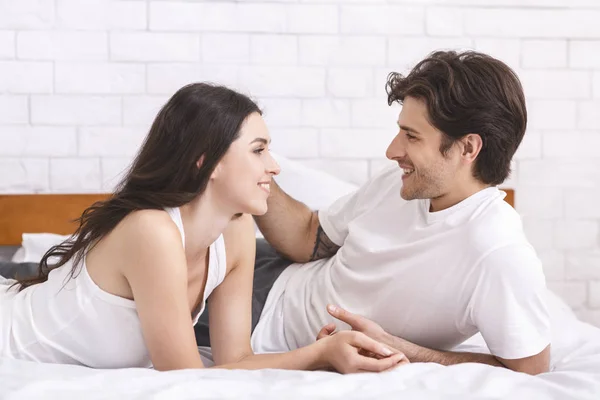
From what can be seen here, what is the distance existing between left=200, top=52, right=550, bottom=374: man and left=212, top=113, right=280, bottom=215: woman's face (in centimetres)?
29

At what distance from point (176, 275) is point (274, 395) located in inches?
13.6

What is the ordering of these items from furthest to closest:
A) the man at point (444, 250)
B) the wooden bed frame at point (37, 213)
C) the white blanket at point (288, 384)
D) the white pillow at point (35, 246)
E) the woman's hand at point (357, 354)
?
the wooden bed frame at point (37, 213) < the white pillow at point (35, 246) < the man at point (444, 250) < the woman's hand at point (357, 354) < the white blanket at point (288, 384)

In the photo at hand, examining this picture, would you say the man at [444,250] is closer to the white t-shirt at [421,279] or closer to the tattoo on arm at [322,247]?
the white t-shirt at [421,279]

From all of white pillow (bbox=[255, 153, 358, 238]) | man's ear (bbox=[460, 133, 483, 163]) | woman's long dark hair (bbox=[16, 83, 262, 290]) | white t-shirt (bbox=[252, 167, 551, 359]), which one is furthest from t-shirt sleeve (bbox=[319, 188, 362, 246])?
woman's long dark hair (bbox=[16, 83, 262, 290])

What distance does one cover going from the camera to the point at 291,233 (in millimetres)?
2021

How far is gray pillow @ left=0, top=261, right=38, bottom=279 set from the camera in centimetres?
200

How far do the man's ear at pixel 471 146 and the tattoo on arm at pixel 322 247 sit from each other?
0.49m

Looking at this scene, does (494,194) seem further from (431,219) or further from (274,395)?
(274,395)

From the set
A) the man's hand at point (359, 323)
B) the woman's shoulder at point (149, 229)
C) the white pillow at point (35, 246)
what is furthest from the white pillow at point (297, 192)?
the woman's shoulder at point (149, 229)

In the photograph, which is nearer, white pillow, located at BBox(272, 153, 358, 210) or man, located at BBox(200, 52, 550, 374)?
man, located at BBox(200, 52, 550, 374)

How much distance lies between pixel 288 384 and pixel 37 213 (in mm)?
1517

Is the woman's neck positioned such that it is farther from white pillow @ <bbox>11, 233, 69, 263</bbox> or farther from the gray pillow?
white pillow @ <bbox>11, 233, 69, 263</bbox>

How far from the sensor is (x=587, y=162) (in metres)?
2.77

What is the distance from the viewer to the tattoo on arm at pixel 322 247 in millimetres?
2033
